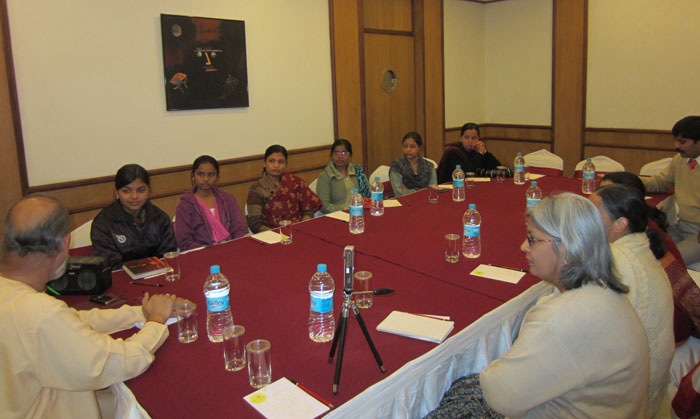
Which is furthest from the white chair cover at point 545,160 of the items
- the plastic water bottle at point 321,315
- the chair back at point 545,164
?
the plastic water bottle at point 321,315

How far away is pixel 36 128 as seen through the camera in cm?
409

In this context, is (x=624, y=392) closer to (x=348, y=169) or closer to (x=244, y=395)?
(x=244, y=395)

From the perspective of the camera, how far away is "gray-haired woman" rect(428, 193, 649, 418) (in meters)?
1.37

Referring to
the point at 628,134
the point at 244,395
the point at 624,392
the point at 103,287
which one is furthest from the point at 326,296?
the point at 628,134

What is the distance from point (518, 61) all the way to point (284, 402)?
748 cm

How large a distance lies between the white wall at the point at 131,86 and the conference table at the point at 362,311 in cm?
205

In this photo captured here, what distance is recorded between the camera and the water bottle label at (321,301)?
72.8 inches

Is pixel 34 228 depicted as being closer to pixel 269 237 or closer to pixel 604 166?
pixel 269 237

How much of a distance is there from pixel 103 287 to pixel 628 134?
664cm

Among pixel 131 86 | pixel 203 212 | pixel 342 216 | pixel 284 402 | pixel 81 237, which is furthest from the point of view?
pixel 131 86

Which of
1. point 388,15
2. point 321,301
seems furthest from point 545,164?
point 321,301

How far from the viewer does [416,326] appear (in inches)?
76.9

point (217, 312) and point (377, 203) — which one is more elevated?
point (377, 203)

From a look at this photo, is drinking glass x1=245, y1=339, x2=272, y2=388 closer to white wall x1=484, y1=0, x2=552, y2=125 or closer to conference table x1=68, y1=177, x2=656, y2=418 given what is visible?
conference table x1=68, y1=177, x2=656, y2=418
